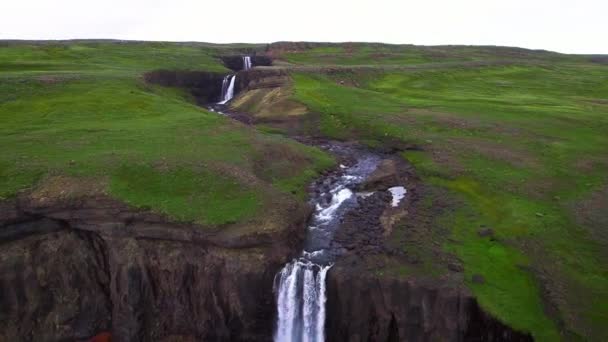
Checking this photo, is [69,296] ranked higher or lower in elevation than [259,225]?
lower

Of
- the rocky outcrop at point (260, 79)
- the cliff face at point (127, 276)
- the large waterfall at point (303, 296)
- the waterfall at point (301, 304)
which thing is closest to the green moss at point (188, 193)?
the cliff face at point (127, 276)

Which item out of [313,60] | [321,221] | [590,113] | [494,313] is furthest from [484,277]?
[313,60]

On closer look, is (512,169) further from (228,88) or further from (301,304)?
(228,88)

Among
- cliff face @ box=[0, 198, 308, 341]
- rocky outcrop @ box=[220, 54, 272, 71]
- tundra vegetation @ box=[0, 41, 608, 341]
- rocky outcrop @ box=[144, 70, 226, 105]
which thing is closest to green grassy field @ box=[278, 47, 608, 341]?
tundra vegetation @ box=[0, 41, 608, 341]

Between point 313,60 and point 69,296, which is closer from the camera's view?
point 69,296

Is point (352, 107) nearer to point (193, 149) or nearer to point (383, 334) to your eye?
point (193, 149)

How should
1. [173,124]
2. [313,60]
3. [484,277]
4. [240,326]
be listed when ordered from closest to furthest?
1. [484,277]
2. [240,326]
3. [173,124]
4. [313,60]

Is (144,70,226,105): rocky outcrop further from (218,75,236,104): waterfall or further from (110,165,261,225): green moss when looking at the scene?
(110,165,261,225): green moss
